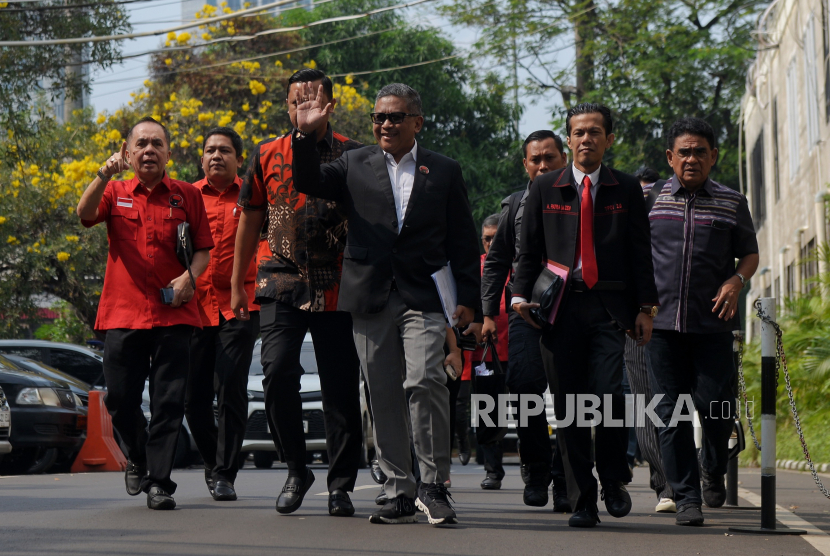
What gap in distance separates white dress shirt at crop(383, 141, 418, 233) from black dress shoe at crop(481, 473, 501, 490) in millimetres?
4356

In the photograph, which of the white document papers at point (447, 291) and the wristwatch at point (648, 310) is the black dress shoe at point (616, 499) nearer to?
the wristwatch at point (648, 310)

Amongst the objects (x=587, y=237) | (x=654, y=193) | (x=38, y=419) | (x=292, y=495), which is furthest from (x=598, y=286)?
(x=38, y=419)

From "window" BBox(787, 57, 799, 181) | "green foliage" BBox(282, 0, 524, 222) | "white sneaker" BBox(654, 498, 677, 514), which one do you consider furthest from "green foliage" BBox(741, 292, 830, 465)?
"green foliage" BBox(282, 0, 524, 222)

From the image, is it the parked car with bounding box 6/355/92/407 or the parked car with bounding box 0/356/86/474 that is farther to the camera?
the parked car with bounding box 6/355/92/407

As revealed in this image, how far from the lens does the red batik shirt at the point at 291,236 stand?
682 cm

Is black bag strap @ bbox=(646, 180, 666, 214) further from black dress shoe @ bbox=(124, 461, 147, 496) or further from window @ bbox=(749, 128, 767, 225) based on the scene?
window @ bbox=(749, 128, 767, 225)

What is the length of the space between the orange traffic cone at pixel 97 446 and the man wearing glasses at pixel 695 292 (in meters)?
7.75

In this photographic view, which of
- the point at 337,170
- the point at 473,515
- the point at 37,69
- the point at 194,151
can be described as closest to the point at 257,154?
the point at 337,170

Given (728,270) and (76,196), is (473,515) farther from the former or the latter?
(76,196)

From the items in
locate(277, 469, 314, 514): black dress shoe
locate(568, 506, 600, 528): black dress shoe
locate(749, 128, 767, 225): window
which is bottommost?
locate(568, 506, 600, 528): black dress shoe

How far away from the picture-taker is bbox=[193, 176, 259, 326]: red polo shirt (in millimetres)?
8258

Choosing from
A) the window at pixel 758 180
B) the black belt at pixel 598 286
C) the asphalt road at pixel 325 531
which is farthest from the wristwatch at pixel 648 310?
the window at pixel 758 180

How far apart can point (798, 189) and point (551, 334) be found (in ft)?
58.6

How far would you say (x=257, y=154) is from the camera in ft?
23.3
